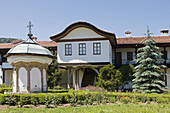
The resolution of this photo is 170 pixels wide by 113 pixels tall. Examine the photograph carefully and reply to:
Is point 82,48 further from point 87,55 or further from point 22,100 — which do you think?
point 22,100

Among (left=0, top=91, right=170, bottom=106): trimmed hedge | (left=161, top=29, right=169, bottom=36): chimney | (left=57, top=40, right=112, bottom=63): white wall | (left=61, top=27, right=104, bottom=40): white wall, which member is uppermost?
(left=161, top=29, right=169, bottom=36): chimney

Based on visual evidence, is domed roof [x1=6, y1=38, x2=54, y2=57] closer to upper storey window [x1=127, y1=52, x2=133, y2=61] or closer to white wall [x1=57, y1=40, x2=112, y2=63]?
white wall [x1=57, y1=40, x2=112, y2=63]

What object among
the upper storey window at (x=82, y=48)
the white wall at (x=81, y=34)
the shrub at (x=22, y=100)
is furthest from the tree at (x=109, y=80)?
the shrub at (x=22, y=100)

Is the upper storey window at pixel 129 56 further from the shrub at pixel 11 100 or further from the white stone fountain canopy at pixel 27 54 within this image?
the shrub at pixel 11 100

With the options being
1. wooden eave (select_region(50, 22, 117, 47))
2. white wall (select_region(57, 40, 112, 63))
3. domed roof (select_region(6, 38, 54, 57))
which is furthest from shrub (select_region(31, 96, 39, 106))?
wooden eave (select_region(50, 22, 117, 47))

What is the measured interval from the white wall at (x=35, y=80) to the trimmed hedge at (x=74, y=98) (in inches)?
97.7

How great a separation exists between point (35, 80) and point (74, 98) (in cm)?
396

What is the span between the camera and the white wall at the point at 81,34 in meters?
22.8

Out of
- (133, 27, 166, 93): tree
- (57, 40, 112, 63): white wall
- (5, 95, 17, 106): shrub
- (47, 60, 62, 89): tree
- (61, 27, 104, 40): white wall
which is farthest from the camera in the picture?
(61, 27, 104, 40): white wall

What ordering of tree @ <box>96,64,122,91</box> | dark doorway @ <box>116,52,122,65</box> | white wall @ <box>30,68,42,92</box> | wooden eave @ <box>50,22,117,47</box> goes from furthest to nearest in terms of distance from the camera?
dark doorway @ <box>116,52,122,65</box> → wooden eave @ <box>50,22,117,47</box> → tree @ <box>96,64,122,91</box> → white wall @ <box>30,68,42,92</box>

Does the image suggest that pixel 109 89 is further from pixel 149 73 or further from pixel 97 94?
pixel 97 94

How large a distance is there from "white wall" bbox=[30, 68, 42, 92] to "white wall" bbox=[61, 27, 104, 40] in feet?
28.7

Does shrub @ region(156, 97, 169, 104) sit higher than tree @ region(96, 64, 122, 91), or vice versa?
tree @ region(96, 64, 122, 91)

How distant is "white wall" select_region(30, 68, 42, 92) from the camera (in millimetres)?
14837
